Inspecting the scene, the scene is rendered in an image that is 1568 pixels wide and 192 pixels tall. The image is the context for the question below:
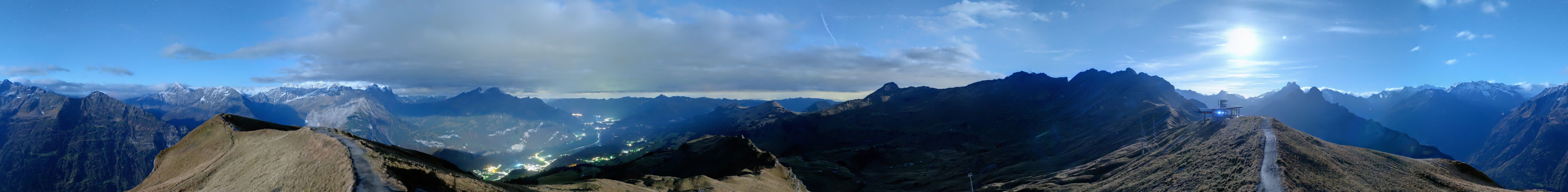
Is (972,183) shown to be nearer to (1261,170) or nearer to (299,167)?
(1261,170)

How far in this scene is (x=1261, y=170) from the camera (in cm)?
5191

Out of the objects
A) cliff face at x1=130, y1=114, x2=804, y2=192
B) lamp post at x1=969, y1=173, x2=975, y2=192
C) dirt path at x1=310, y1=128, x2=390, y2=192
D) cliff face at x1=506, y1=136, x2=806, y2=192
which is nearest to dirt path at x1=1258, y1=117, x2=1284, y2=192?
lamp post at x1=969, y1=173, x2=975, y2=192

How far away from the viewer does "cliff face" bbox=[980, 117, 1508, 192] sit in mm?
47562

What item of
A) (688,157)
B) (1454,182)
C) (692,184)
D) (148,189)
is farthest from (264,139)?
(688,157)

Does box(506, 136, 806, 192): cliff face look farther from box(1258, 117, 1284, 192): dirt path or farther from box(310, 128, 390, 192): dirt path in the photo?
box(1258, 117, 1284, 192): dirt path

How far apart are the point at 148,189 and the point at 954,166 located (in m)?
169

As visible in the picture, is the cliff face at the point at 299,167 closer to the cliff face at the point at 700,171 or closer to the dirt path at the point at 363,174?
the dirt path at the point at 363,174

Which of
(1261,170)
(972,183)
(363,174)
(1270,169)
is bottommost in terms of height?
(972,183)

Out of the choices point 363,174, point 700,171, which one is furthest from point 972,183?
point 363,174

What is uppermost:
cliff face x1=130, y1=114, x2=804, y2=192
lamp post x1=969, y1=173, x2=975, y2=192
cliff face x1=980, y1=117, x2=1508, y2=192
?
cliff face x1=130, y1=114, x2=804, y2=192

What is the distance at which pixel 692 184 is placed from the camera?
62.8 m

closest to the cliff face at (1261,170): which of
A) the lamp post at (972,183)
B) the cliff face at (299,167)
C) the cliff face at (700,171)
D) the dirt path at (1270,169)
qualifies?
the dirt path at (1270,169)

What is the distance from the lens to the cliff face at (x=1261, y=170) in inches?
1873

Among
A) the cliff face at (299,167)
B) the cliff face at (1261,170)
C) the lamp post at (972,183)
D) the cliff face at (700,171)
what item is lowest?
the lamp post at (972,183)
